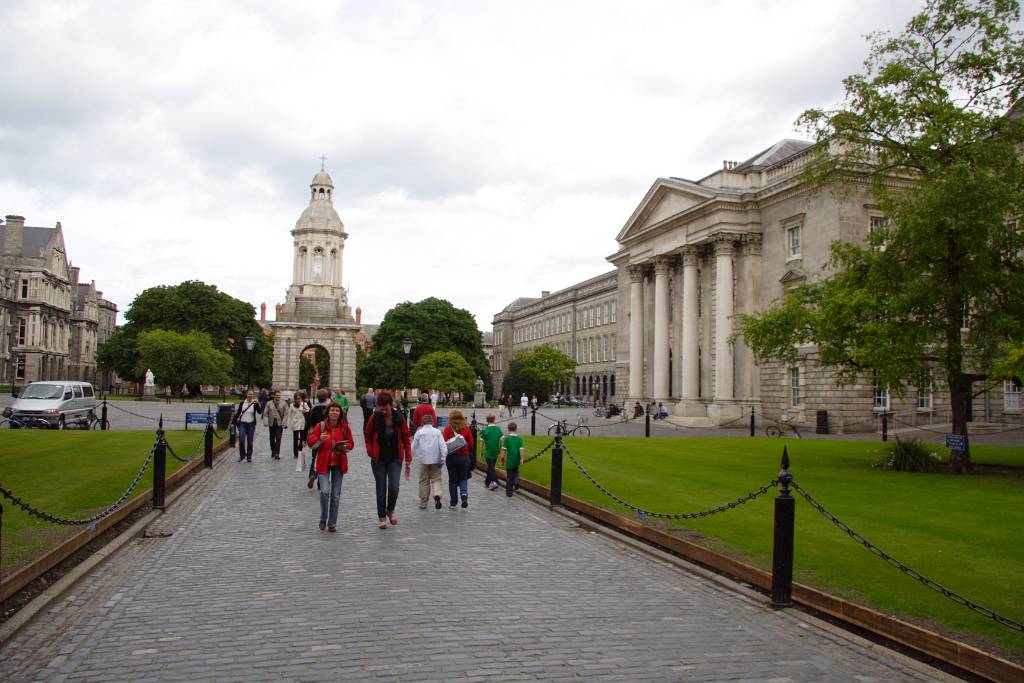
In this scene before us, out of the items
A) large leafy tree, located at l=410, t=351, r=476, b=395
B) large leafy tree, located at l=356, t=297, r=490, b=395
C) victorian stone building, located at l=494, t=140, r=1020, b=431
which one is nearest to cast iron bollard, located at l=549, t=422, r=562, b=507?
victorian stone building, located at l=494, t=140, r=1020, b=431

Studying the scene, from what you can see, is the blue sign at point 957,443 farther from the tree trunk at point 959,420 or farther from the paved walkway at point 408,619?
the paved walkway at point 408,619

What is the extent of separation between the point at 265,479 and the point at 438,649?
12.4 metres

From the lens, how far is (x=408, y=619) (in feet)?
23.3

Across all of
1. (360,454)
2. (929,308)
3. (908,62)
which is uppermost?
(908,62)

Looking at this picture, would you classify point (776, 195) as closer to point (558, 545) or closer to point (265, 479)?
point (265, 479)

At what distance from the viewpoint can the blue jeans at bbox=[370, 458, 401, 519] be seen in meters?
11.8

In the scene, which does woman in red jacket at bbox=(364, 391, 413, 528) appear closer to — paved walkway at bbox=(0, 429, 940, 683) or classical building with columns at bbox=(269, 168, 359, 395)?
paved walkway at bbox=(0, 429, 940, 683)

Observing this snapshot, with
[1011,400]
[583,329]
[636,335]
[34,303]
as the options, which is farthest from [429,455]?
[34,303]

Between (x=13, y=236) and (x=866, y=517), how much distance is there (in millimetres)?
94833

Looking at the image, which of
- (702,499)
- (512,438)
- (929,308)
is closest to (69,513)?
(512,438)

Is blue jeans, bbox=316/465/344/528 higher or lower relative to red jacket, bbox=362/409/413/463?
lower

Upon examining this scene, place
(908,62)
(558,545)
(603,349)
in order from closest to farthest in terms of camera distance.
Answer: (558,545)
(908,62)
(603,349)

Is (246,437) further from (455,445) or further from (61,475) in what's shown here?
(455,445)

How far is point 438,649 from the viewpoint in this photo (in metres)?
6.30
